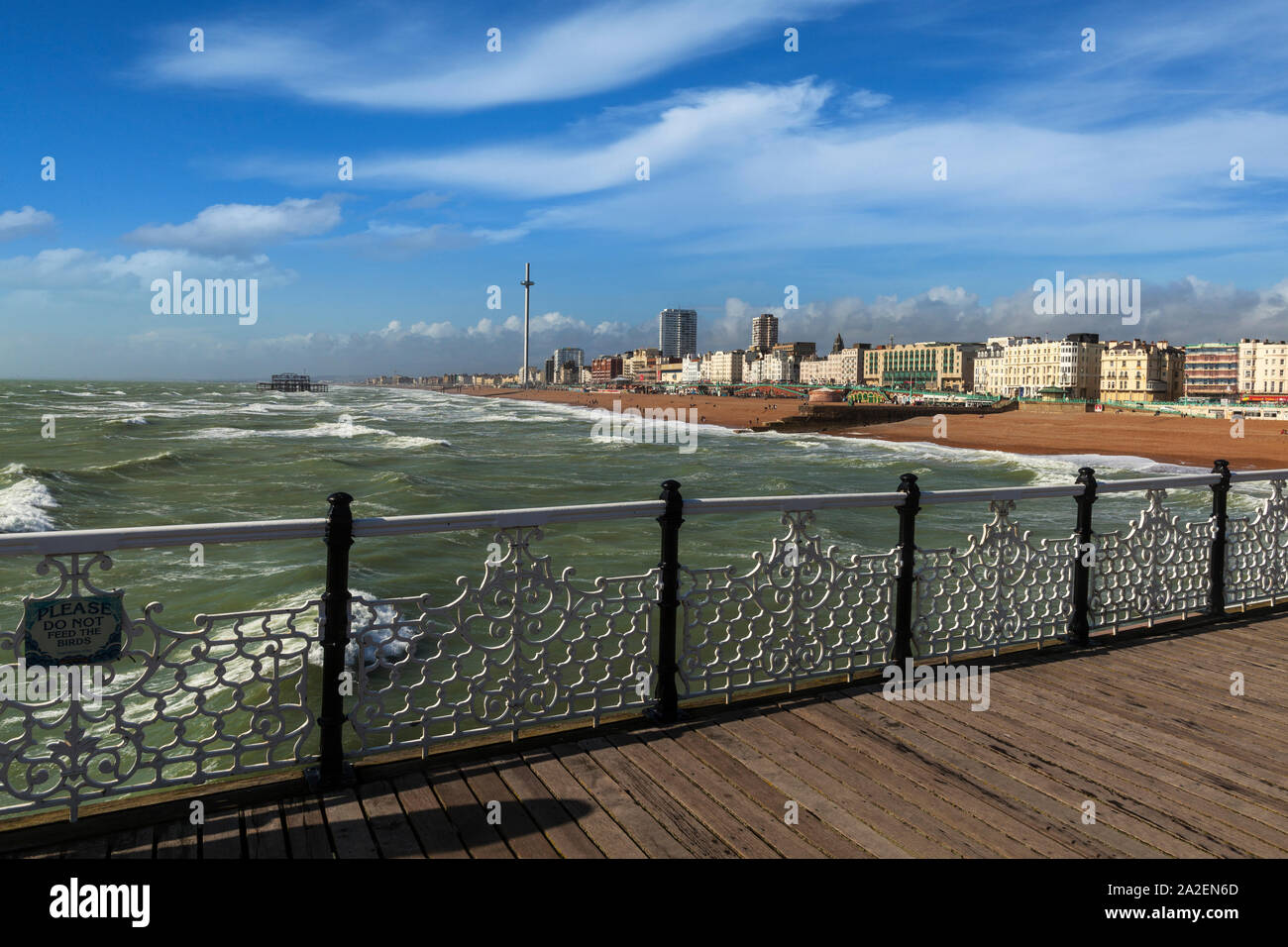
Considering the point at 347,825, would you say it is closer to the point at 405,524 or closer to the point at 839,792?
the point at 405,524

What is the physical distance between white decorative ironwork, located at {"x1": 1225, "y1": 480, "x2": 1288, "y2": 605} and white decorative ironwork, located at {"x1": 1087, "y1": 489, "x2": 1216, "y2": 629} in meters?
0.41

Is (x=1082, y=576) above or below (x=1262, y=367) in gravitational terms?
below

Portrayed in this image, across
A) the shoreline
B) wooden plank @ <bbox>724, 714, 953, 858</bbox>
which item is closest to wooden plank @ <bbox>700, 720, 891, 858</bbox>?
wooden plank @ <bbox>724, 714, 953, 858</bbox>

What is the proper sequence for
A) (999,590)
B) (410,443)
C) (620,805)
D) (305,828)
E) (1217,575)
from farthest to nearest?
1. (410,443)
2. (1217,575)
3. (999,590)
4. (620,805)
5. (305,828)

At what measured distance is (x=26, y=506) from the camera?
1998 centimetres

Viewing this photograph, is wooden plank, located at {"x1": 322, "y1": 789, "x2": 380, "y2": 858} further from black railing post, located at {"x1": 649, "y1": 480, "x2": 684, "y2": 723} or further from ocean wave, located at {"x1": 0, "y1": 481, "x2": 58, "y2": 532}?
ocean wave, located at {"x1": 0, "y1": 481, "x2": 58, "y2": 532}

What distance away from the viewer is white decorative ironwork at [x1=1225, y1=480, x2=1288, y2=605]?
7.04 metres

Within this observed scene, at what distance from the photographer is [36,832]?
10.8 feet

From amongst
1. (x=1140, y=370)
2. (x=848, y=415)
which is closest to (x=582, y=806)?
(x=848, y=415)

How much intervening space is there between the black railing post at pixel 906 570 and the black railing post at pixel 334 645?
123 inches

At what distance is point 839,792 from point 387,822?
1.93 m

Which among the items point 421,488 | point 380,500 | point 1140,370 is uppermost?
point 1140,370

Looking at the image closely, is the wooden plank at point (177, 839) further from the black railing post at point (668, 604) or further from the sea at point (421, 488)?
the black railing post at point (668, 604)
